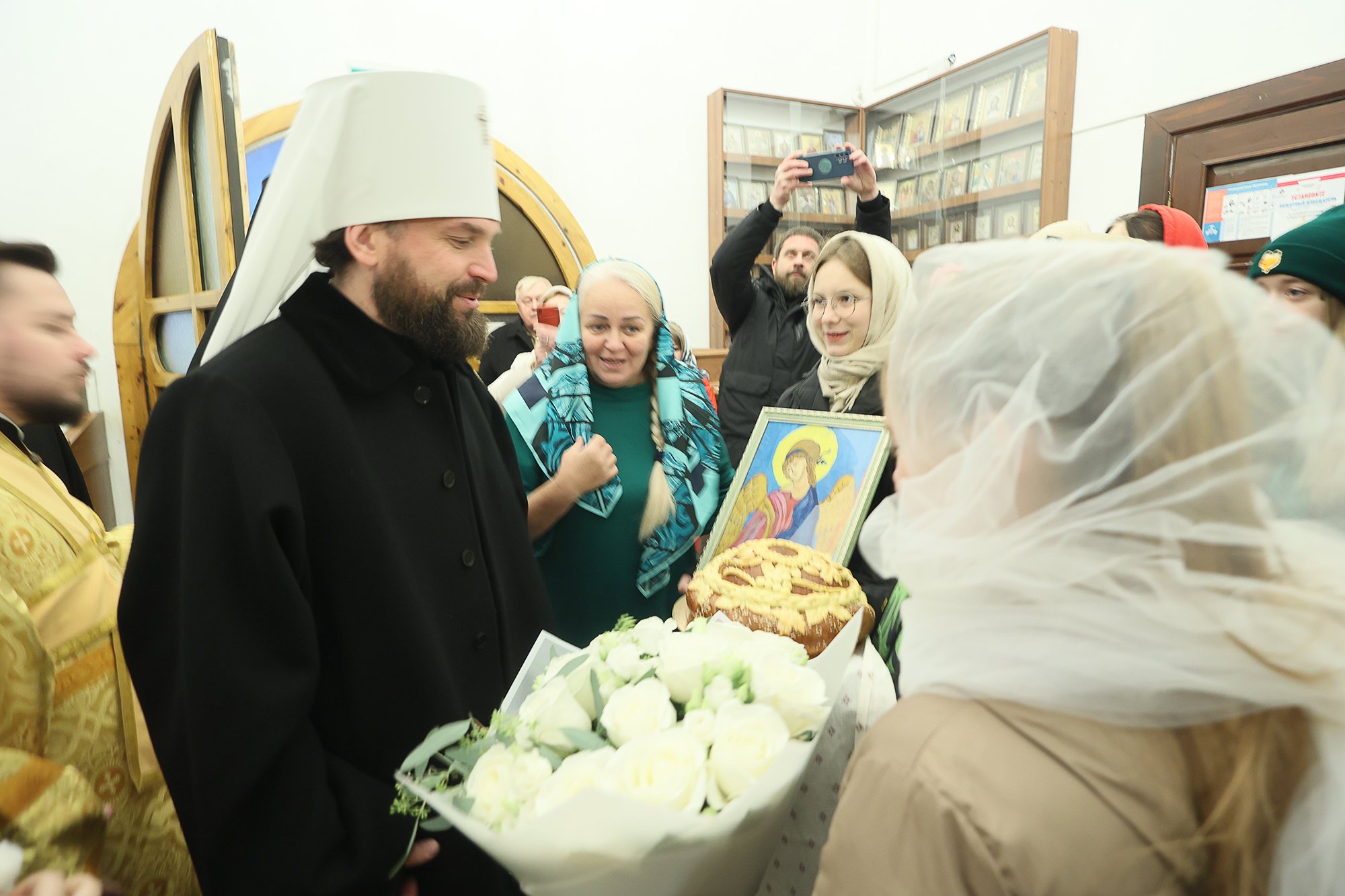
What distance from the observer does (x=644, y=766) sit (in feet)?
2.18

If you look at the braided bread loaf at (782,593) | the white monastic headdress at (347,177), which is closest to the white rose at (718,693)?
the braided bread loaf at (782,593)

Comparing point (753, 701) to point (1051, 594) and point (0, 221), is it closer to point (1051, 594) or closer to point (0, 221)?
point (1051, 594)

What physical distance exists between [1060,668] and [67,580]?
1.76m

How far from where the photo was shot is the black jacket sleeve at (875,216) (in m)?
2.92

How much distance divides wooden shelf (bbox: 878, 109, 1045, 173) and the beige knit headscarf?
3187 millimetres

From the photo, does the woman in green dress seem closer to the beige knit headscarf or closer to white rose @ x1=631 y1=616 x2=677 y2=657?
the beige knit headscarf

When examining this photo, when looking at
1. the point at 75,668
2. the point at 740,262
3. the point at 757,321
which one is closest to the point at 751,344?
the point at 757,321

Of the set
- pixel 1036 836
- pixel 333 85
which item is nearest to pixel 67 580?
pixel 333 85

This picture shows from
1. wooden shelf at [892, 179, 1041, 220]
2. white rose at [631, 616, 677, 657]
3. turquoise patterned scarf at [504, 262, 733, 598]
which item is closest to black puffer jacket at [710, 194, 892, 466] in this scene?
turquoise patterned scarf at [504, 262, 733, 598]

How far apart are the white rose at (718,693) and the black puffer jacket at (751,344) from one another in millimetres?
2590

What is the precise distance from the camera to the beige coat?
22.2 inches

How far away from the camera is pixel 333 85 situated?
139cm

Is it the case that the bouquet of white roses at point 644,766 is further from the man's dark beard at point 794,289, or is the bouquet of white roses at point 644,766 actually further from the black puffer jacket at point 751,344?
the man's dark beard at point 794,289

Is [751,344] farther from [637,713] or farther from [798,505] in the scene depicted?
[637,713]
